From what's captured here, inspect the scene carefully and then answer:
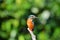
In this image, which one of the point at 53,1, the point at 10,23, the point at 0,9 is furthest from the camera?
the point at 0,9

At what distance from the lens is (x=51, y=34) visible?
6.41 feet

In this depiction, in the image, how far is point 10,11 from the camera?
200cm

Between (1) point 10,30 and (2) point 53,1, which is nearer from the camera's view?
(2) point 53,1

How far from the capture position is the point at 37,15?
76.2 inches

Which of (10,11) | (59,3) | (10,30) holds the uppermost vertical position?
(59,3)

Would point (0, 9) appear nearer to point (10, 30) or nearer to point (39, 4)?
point (10, 30)

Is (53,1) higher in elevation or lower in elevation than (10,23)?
higher

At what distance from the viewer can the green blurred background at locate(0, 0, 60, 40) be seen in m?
1.86

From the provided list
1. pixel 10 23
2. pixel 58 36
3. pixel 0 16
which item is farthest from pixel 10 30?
pixel 58 36

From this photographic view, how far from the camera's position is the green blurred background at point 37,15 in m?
1.86

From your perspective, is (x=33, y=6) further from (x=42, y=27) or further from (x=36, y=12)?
(x=42, y=27)

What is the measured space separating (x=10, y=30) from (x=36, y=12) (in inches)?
10.7

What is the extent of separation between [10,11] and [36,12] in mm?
230

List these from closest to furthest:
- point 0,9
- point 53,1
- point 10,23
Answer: point 53,1
point 10,23
point 0,9
